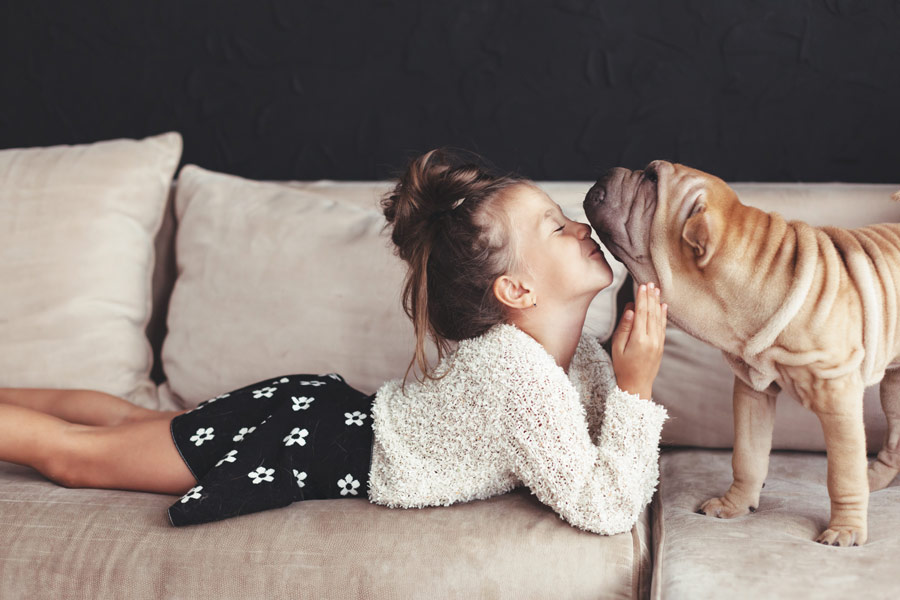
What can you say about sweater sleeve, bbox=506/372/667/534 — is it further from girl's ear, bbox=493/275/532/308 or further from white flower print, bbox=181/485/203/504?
white flower print, bbox=181/485/203/504

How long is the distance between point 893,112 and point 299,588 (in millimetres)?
1662

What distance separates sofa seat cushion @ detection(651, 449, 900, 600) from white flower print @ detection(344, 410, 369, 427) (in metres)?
0.49

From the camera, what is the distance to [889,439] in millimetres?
1304

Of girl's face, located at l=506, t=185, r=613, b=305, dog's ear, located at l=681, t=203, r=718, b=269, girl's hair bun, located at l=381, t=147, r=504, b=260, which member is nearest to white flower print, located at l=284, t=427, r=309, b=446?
girl's hair bun, located at l=381, t=147, r=504, b=260

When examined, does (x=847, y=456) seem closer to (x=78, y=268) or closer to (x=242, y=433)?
(x=242, y=433)

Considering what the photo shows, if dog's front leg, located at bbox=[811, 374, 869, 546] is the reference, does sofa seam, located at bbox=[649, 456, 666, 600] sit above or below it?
below

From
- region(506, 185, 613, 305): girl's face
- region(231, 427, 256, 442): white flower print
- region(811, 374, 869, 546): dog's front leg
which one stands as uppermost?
region(506, 185, 613, 305): girl's face

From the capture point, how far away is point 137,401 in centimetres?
172

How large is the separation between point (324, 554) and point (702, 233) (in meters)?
0.67

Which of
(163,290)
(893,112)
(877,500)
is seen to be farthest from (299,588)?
(893,112)

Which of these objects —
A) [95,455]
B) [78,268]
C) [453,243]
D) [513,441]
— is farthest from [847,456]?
[78,268]

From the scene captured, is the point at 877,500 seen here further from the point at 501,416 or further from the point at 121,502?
the point at 121,502

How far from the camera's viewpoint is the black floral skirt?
1231 mm

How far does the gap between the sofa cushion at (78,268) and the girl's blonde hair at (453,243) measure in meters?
0.75
